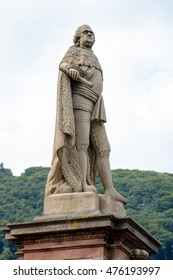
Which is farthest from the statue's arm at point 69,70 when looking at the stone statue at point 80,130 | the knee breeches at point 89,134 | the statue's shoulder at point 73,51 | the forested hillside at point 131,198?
the forested hillside at point 131,198

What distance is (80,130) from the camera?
19.4m

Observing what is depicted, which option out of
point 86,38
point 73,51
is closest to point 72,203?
point 73,51

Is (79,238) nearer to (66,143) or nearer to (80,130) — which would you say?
(66,143)

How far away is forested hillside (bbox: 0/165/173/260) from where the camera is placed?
83.6 m

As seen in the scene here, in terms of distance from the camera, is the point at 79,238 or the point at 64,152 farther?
the point at 64,152

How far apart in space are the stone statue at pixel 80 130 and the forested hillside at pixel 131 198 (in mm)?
44864

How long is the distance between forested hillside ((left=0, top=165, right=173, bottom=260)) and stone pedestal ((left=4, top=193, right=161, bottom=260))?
45.4m

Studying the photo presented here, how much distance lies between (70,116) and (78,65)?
106 cm

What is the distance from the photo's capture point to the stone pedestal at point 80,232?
18172mm

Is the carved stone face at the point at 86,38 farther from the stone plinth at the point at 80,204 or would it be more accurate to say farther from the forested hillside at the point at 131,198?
A: the forested hillside at the point at 131,198

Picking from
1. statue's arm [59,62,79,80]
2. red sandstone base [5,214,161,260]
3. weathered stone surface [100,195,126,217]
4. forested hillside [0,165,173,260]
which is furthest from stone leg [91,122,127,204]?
forested hillside [0,165,173,260]

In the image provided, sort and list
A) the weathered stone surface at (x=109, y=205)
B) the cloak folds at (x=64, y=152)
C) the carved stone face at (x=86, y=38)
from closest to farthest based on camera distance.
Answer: the weathered stone surface at (x=109, y=205) → the cloak folds at (x=64, y=152) → the carved stone face at (x=86, y=38)

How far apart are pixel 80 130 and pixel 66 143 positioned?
39cm
